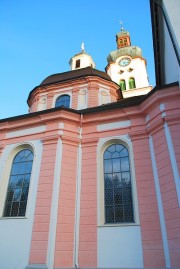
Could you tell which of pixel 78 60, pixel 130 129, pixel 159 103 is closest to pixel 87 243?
pixel 130 129

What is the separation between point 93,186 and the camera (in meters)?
9.11

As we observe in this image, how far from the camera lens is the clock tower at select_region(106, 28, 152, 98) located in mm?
28328

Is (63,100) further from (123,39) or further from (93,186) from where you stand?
(123,39)

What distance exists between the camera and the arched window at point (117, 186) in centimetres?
859

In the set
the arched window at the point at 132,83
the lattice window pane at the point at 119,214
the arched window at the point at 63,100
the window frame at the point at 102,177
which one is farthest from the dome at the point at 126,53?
the lattice window pane at the point at 119,214

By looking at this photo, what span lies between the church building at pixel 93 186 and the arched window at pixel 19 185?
1.7 inches

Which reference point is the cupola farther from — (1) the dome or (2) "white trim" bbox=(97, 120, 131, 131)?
(1) the dome

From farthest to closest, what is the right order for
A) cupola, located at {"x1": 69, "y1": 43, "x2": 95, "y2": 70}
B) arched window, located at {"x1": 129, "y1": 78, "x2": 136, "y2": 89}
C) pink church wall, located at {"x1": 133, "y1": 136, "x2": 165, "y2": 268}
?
arched window, located at {"x1": 129, "y1": 78, "x2": 136, "y2": 89}, cupola, located at {"x1": 69, "y1": 43, "x2": 95, "y2": 70}, pink church wall, located at {"x1": 133, "y1": 136, "x2": 165, "y2": 268}

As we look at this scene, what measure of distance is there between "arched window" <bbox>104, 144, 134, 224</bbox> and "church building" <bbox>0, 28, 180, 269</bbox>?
38mm

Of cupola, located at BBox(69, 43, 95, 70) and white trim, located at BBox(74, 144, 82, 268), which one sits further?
cupola, located at BBox(69, 43, 95, 70)

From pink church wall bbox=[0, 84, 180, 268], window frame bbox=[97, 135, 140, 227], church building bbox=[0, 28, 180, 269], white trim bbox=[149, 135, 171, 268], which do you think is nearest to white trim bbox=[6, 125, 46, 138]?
church building bbox=[0, 28, 180, 269]

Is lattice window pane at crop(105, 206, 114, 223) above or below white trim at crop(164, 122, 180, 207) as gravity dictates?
below

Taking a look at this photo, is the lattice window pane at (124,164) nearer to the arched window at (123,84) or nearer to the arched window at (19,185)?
the arched window at (19,185)

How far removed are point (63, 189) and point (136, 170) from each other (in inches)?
117
